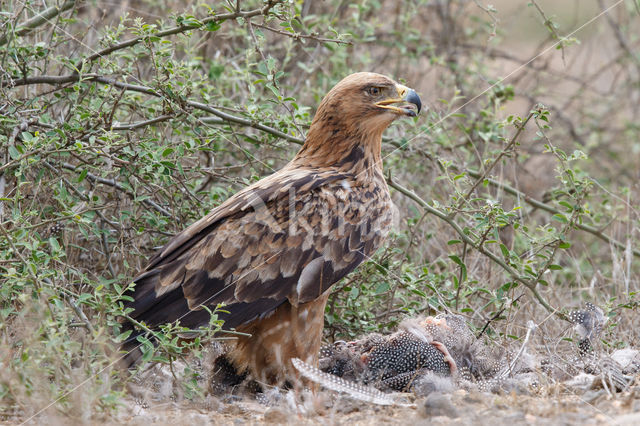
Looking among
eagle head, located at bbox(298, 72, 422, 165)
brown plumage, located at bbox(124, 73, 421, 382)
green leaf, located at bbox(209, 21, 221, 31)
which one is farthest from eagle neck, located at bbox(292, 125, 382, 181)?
green leaf, located at bbox(209, 21, 221, 31)

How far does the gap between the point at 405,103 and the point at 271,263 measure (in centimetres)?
132

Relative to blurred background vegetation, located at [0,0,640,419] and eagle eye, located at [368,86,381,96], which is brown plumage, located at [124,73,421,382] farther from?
eagle eye, located at [368,86,381,96]

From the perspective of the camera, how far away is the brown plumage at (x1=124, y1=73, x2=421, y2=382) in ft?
13.2

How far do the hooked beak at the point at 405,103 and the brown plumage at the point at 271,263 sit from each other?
0.51 metres

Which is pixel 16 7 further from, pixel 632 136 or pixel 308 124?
pixel 632 136

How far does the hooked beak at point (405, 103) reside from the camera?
15.1 ft

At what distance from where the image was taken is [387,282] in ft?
15.7

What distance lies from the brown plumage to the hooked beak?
1.66ft

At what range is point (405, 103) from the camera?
4652 mm

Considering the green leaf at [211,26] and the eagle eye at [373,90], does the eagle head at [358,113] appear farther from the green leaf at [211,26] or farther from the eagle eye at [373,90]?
the green leaf at [211,26]

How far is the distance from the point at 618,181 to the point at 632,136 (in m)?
0.53

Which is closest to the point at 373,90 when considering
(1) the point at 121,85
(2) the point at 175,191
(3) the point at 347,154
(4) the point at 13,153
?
(3) the point at 347,154

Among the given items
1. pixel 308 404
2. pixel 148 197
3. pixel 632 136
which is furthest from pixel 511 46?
→ pixel 308 404

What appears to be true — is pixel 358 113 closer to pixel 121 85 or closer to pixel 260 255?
pixel 260 255
